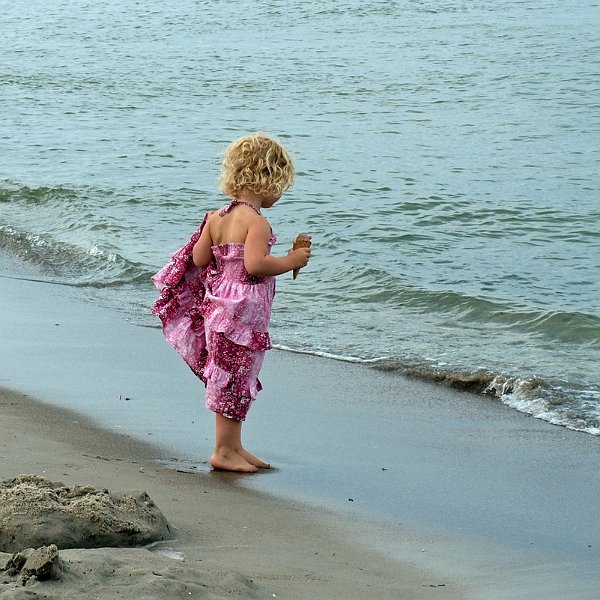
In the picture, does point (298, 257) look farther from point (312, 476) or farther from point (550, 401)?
point (550, 401)

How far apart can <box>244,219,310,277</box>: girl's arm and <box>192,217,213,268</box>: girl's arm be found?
221 mm

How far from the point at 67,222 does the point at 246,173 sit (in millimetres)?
6831

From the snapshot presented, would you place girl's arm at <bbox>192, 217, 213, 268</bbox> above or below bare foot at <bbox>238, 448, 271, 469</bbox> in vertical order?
above

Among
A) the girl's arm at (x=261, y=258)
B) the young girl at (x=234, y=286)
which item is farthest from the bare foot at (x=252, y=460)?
the girl's arm at (x=261, y=258)

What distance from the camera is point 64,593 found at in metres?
2.73

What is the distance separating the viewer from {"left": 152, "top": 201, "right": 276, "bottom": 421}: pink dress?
4.55 meters

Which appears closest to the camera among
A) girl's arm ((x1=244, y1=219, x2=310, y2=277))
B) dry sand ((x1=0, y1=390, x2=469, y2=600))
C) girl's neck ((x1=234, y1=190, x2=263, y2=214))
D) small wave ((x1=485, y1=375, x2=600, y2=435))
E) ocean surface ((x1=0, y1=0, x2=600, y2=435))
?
dry sand ((x1=0, y1=390, x2=469, y2=600))

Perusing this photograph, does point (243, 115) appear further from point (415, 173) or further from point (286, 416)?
point (286, 416)

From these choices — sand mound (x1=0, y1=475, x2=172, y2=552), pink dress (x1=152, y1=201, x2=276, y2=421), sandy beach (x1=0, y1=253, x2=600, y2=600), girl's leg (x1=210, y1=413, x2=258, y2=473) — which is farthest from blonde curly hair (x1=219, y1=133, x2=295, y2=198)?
sand mound (x1=0, y1=475, x2=172, y2=552)

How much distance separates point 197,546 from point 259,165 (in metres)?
1.72

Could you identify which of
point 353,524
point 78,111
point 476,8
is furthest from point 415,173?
point 476,8

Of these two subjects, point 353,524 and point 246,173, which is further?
point 246,173

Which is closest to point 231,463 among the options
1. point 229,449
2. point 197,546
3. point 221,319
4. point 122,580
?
point 229,449

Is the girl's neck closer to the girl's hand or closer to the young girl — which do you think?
the young girl
